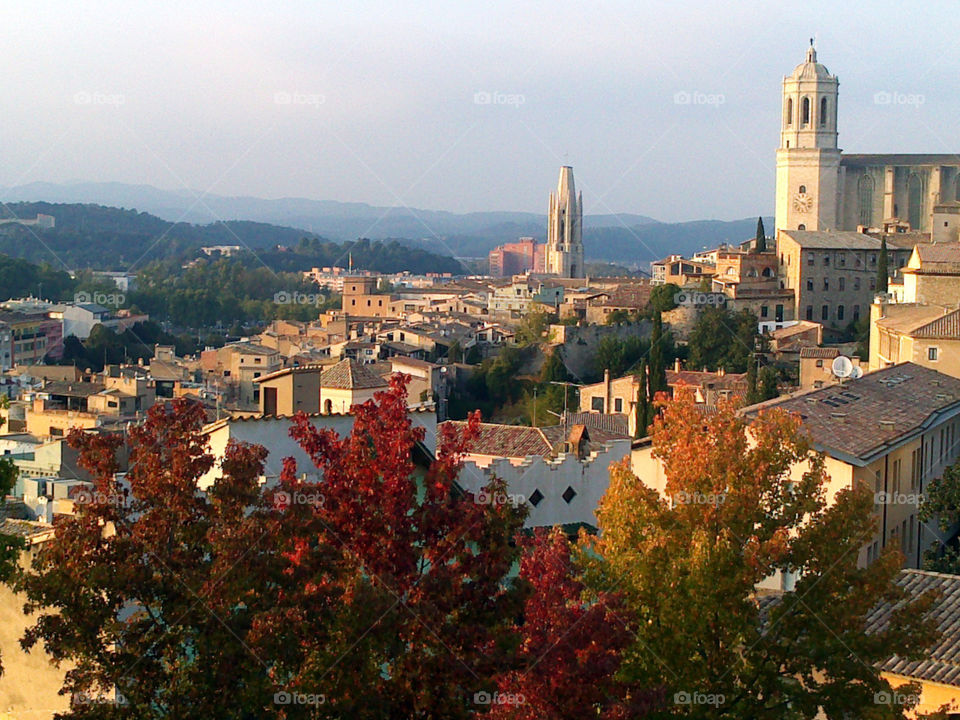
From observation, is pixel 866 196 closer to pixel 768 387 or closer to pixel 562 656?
pixel 768 387

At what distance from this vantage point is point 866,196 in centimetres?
6303

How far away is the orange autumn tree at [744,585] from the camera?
847 cm

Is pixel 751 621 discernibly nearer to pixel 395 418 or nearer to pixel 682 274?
pixel 395 418

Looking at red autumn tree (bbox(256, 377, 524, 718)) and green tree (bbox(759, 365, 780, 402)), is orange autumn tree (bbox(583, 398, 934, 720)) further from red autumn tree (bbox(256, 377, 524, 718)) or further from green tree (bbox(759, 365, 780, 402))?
green tree (bbox(759, 365, 780, 402))

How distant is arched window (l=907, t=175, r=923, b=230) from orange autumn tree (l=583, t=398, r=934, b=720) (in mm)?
55294

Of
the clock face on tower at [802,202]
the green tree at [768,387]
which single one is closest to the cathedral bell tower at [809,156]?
the clock face on tower at [802,202]

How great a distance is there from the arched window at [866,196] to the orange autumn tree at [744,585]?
55.4m

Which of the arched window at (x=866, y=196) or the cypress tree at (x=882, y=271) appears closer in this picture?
the cypress tree at (x=882, y=271)

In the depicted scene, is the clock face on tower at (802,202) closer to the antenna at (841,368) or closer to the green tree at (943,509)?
the antenna at (841,368)

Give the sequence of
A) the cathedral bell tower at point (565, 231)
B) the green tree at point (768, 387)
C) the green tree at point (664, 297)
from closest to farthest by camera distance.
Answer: the green tree at point (768, 387) < the green tree at point (664, 297) < the cathedral bell tower at point (565, 231)

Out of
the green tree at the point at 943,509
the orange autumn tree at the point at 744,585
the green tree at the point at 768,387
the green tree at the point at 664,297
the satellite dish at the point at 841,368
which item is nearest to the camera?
the orange autumn tree at the point at 744,585

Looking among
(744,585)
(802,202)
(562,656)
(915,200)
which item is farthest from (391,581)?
(915,200)

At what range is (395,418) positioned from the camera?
26.1 feet

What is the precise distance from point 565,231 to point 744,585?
11626 centimetres
